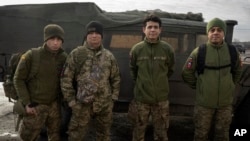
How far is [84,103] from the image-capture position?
3.67 meters

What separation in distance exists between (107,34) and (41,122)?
1916mm

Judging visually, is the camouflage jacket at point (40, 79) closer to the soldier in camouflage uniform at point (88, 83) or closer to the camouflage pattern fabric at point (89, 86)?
the soldier in camouflage uniform at point (88, 83)

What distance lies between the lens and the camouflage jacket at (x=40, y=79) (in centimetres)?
→ 358

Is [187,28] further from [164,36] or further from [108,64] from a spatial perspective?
[108,64]

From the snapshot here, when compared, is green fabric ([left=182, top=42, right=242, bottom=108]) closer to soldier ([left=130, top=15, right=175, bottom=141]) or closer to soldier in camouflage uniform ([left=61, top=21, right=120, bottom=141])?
soldier ([left=130, top=15, right=175, bottom=141])

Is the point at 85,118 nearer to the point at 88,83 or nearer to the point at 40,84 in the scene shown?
the point at 88,83

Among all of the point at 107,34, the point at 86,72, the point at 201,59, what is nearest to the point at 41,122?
the point at 86,72

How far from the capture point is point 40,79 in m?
3.64

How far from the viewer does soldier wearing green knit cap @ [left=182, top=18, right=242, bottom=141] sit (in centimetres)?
380

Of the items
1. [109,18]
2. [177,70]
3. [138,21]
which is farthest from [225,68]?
[109,18]

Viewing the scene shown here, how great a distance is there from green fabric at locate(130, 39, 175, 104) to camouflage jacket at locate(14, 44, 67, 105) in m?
0.95

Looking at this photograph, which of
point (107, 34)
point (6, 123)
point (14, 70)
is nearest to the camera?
point (14, 70)

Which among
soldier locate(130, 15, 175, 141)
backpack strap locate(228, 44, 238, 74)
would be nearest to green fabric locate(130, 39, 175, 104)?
soldier locate(130, 15, 175, 141)

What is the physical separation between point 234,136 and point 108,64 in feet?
7.20
